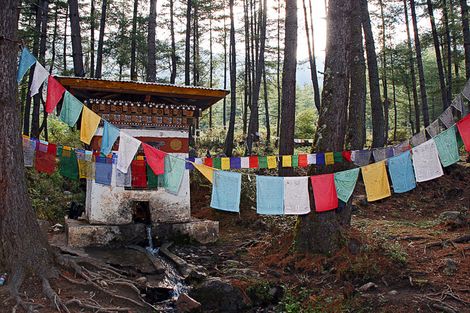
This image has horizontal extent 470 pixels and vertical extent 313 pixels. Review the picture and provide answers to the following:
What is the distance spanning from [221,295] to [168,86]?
5729 mm

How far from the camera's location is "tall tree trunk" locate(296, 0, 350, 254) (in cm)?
849

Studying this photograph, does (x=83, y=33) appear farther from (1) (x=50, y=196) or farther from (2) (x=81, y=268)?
(2) (x=81, y=268)

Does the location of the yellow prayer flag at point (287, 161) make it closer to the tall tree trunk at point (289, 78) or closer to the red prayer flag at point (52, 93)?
the tall tree trunk at point (289, 78)

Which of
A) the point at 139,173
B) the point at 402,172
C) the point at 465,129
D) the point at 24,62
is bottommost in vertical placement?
the point at 402,172

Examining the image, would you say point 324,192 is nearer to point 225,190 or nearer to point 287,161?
point 287,161

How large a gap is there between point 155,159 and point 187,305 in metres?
3.02

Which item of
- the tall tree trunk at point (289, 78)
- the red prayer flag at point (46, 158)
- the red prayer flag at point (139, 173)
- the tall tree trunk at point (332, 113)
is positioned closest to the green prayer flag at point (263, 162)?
the tall tree trunk at point (332, 113)

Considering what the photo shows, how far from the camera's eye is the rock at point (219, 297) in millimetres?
7145

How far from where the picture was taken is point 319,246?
850 cm

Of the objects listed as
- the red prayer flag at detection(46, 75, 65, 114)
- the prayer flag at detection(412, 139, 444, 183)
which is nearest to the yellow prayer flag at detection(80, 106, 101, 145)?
the red prayer flag at detection(46, 75, 65, 114)

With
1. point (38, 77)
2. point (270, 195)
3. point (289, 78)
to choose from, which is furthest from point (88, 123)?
point (289, 78)

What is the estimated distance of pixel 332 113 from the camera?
28.5 feet

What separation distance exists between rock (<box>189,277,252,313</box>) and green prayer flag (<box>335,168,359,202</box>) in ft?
8.89

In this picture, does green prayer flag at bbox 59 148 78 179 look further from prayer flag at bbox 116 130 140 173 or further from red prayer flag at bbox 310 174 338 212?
red prayer flag at bbox 310 174 338 212
